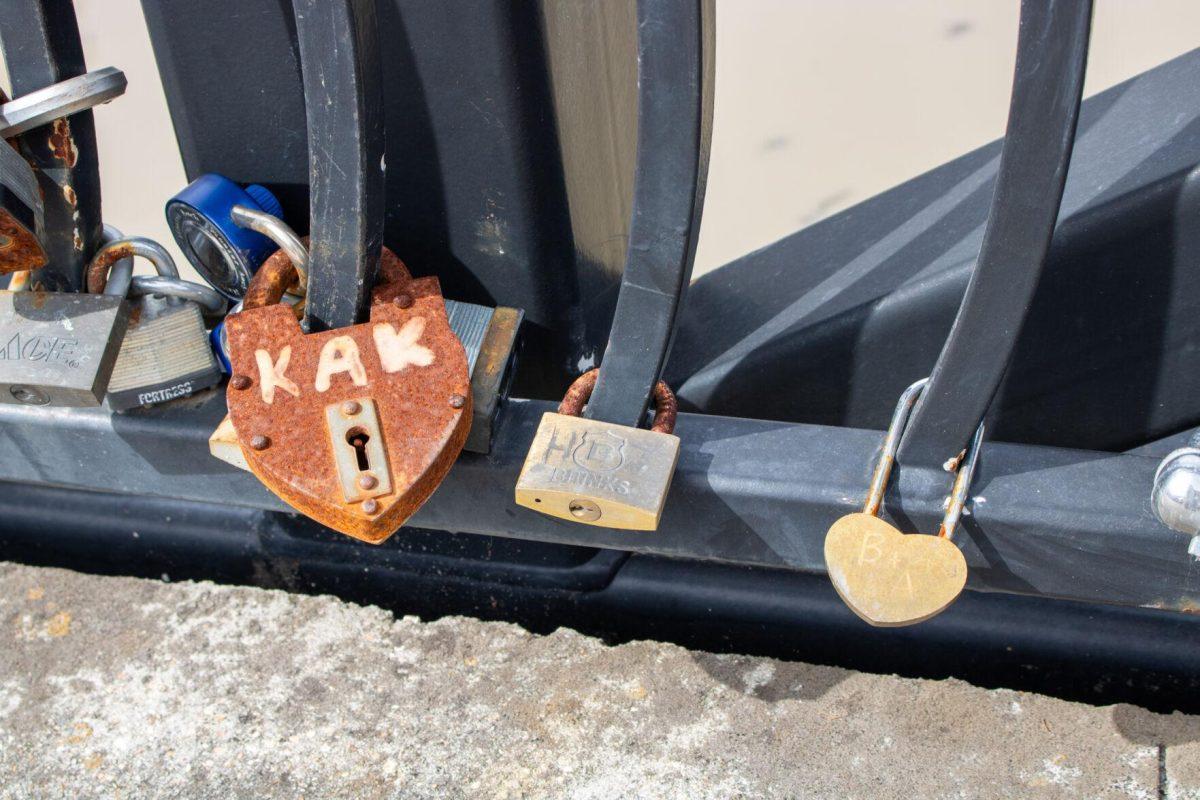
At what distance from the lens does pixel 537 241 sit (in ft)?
3.05

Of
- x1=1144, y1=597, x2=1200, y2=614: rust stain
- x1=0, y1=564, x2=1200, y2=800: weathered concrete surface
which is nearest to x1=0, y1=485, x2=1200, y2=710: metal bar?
x1=0, y1=564, x2=1200, y2=800: weathered concrete surface

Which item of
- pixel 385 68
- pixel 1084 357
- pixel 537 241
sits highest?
pixel 385 68

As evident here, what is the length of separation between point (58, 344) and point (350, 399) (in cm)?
23

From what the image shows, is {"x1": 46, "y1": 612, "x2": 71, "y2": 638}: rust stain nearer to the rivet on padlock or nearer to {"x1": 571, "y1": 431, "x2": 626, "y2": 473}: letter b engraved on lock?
{"x1": 571, "y1": 431, "x2": 626, "y2": 473}: letter b engraved on lock

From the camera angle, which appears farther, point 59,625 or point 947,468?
point 59,625

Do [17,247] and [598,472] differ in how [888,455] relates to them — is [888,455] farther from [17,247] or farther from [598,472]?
[17,247]

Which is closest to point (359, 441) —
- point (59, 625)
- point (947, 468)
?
point (947, 468)

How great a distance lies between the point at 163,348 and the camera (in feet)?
2.75

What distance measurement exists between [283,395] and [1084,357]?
630 millimetres

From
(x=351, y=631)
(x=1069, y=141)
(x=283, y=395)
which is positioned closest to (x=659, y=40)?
(x=1069, y=141)

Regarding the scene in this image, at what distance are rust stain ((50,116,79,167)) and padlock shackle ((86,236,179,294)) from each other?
6cm

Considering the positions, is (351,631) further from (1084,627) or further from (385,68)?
(1084,627)

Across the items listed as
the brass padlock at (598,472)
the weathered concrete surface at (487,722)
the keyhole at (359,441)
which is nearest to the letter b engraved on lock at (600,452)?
the brass padlock at (598,472)

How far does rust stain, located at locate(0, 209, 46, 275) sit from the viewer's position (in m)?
0.76
